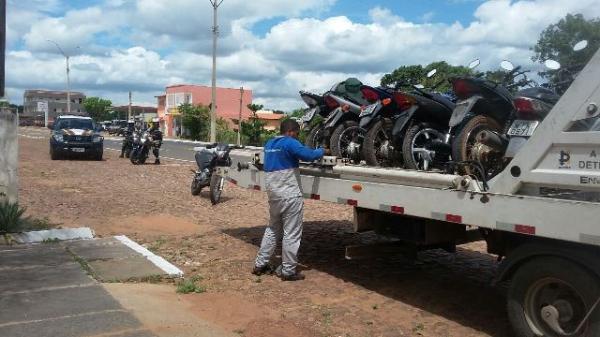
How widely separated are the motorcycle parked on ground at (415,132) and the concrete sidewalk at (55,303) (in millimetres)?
3257

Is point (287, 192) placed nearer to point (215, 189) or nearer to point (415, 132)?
point (415, 132)

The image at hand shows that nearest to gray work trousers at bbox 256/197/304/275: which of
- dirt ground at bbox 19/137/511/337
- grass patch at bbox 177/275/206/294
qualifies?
dirt ground at bbox 19/137/511/337

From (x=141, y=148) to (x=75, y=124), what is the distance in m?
3.70

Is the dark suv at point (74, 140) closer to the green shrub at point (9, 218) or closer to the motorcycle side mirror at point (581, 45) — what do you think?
the green shrub at point (9, 218)

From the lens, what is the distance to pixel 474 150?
5.54 m

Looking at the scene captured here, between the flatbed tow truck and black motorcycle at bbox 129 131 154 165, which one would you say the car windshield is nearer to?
black motorcycle at bbox 129 131 154 165

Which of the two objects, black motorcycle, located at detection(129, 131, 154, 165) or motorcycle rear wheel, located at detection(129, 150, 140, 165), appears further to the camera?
motorcycle rear wheel, located at detection(129, 150, 140, 165)

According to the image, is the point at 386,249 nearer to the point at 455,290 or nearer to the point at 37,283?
the point at 455,290

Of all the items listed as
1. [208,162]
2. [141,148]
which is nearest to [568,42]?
[208,162]

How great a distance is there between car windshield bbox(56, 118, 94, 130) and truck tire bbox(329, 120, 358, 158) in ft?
54.3

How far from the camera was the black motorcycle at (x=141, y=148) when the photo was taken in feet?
67.1

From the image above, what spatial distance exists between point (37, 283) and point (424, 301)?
12.4 feet

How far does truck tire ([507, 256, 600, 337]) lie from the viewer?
3.97m

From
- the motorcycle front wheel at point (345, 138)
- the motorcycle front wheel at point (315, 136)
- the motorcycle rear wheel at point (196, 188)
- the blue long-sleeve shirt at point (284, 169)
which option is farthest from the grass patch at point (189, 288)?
the motorcycle rear wheel at point (196, 188)
